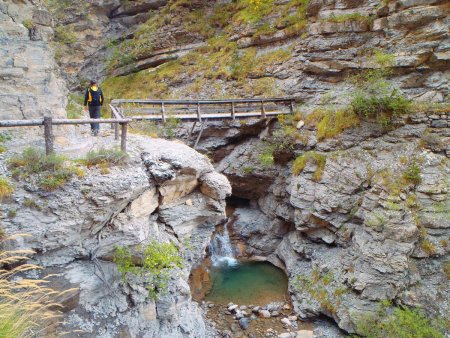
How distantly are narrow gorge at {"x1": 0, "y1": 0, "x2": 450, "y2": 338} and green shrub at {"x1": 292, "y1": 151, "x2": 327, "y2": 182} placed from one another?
70 mm

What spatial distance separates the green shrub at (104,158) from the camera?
8406 mm

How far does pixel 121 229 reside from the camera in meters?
8.44

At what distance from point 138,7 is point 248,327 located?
1014 inches

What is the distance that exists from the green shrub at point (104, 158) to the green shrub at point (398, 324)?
9.32 meters

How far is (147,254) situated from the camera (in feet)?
28.2

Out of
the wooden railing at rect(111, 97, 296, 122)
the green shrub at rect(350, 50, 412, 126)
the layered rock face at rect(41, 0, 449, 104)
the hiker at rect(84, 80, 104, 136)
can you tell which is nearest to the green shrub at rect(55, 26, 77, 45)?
the layered rock face at rect(41, 0, 449, 104)

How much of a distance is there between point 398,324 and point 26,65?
1368 centimetres

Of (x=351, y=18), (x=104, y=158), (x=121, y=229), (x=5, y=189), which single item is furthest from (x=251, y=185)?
(x=5, y=189)

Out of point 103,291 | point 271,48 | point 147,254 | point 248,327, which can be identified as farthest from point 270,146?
point 103,291

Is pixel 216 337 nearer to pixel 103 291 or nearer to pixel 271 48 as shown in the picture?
pixel 103 291

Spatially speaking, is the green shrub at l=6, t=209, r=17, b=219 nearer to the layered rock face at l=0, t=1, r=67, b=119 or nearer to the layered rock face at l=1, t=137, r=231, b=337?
the layered rock face at l=1, t=137, r=231, b=337

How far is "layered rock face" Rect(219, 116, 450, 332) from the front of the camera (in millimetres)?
11281

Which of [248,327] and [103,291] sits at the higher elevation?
[103,291]

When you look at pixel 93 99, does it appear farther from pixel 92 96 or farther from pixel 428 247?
pixel 428 247
